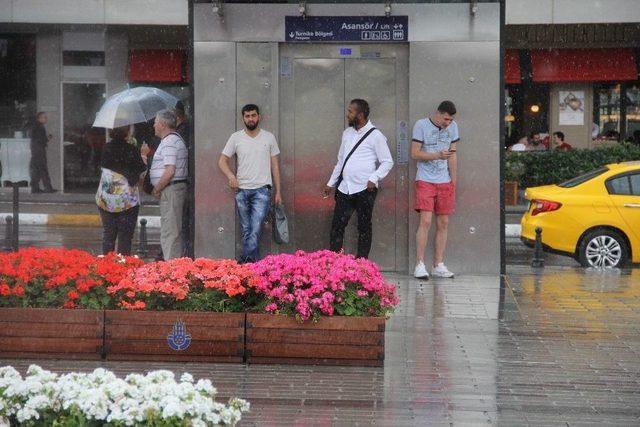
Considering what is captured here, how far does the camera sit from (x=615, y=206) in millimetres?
17234

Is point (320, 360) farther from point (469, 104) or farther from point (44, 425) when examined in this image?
point (469, 104)

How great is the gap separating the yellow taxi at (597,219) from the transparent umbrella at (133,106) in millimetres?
5357

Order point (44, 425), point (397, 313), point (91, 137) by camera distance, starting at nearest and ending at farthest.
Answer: point (44, 425) < point (397, 313) < point (91, 137)

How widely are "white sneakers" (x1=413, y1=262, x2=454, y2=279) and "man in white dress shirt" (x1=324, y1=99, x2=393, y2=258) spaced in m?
0.67

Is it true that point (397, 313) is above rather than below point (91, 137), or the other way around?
below

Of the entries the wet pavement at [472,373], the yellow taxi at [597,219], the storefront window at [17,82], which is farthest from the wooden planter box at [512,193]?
the wet pavement at [472,373]

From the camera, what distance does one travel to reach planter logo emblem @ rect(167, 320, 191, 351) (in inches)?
354

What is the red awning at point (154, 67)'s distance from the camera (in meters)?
33.6

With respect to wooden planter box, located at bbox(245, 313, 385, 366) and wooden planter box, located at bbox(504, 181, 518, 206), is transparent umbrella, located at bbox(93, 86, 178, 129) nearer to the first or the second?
wooden planter box, located at bbox(245, 313, 385, 366)

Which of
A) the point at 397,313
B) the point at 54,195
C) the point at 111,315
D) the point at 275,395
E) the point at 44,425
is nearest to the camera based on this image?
the point at 44,425

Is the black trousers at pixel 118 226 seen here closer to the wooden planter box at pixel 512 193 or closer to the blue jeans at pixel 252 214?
the blue jeans at pixel 252 214

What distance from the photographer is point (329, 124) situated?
14469mm

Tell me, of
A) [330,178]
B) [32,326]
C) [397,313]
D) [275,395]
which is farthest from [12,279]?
[330,178]

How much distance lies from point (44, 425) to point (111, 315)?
150 inches
